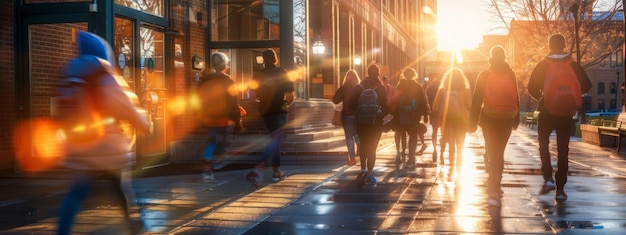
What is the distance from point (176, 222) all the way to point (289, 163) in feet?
21.7

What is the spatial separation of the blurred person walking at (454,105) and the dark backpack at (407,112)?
1.76m

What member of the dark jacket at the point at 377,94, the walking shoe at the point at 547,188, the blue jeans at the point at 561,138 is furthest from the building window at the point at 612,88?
the blue jeans at the point at 561,138

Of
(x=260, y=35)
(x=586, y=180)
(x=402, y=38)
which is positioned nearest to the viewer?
(x=586, y=180)

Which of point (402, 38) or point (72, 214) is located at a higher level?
point (402, 38)

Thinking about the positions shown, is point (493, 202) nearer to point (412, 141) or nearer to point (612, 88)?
point (412, 141)

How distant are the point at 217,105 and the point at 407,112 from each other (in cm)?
428

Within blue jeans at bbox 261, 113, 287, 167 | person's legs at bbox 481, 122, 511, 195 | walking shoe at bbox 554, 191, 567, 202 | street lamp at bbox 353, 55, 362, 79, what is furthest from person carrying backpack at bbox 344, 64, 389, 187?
street lamp at bbox 353, 55, 362, 79

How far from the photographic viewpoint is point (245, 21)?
15.8 m

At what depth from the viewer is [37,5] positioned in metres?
11.6

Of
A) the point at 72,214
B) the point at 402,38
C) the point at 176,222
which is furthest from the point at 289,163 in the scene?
the point at 402,38

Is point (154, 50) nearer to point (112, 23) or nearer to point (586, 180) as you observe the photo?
point (112, 23)

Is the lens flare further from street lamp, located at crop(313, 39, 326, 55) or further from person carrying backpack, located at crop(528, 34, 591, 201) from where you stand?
street lamp, located at crop(313, 39, 326, 55)

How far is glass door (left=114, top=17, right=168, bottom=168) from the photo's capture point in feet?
40.1

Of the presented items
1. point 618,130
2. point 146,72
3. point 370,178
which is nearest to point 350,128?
point 370,178
